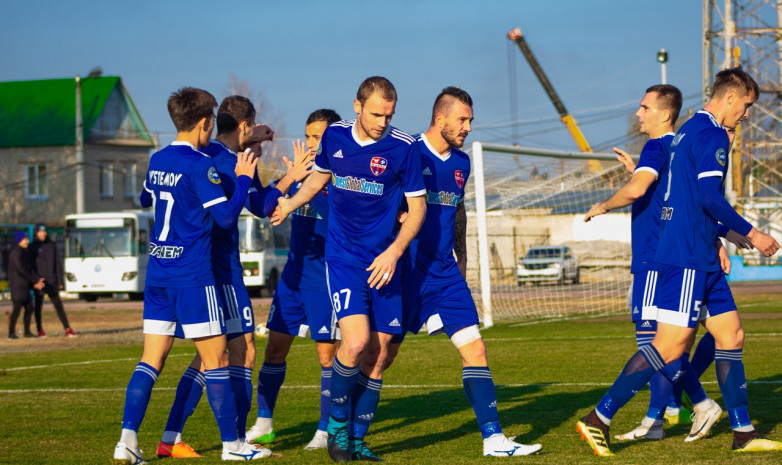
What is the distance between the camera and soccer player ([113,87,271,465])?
20.1 ft

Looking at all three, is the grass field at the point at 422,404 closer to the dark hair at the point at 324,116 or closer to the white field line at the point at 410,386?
the white field line at the point at 410,386

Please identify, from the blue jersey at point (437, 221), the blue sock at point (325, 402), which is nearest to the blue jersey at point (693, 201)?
the blue jersey at point (437, 221)

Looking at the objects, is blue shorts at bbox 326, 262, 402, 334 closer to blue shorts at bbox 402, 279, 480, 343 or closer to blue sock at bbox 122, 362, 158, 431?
blue shorts at bbox 402, 279, 480, 343

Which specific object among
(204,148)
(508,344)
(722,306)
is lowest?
(508,344)

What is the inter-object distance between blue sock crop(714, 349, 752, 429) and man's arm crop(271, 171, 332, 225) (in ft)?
9.26

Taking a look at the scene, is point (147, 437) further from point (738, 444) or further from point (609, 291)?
point (609, 291)

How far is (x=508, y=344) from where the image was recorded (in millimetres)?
15094

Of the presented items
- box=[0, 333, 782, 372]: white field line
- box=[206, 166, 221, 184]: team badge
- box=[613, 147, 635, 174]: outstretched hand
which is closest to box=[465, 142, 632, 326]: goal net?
box=[0, 333, 782, 372]: white field line

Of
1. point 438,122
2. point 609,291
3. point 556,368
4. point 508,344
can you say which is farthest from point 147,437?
point 609,291

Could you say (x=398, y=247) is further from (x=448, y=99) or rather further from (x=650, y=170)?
(x=650, y=170)

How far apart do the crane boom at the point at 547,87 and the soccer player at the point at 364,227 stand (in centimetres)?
5886

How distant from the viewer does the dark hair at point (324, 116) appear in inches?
298

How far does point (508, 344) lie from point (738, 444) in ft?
29.0

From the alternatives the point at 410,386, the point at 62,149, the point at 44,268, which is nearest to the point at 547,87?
the point at 62,149
